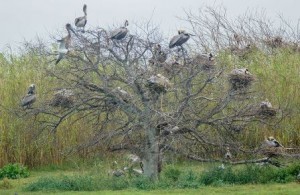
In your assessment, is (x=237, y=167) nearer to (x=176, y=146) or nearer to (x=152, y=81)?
(x=176, y=146)

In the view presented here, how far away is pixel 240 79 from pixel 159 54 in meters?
1.78

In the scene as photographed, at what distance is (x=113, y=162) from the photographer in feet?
51.5

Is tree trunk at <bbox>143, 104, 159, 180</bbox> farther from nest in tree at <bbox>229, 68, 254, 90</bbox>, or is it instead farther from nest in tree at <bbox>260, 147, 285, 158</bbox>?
nest in tree at <bbox>260, 147, 285, 158</bbox>

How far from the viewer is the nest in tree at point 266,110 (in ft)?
45.8

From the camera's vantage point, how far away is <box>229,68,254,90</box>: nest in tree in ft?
46.2

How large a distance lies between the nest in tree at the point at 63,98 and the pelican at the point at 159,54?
1.92 m

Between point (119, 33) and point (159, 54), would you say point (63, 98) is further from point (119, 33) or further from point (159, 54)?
point (159, 54)

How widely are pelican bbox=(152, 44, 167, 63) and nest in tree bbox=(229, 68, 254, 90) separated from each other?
1462 millimetres

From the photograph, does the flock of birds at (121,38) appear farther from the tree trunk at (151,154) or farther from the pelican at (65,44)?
the tree trunk at (151,154)

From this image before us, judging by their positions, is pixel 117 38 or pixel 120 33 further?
pixel 117 38

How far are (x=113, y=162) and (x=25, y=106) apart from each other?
8.04 feet

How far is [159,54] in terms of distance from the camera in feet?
46.6

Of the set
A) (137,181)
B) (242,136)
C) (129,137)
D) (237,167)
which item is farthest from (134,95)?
(242,136)

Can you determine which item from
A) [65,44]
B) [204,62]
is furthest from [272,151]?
[65,44]
